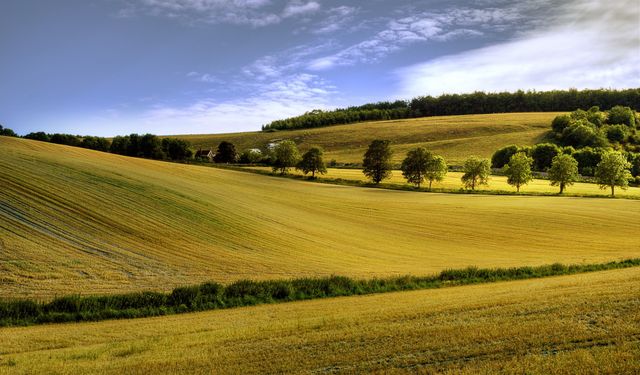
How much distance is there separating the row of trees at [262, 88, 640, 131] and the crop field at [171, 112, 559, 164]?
23990 millimetres

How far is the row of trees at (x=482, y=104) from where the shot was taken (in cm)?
16375

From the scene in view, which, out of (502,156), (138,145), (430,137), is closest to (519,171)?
(502,156)

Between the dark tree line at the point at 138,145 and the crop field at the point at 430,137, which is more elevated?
the crop field at the point at 430,137

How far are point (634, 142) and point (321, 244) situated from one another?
114 m

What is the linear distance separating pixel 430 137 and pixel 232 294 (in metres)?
119

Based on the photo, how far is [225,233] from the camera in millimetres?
31516

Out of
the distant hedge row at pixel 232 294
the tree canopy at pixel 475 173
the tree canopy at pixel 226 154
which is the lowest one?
the distant hedge row at pixel 232 294

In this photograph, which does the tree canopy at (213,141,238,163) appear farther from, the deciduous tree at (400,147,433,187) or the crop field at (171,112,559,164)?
the deciduous tree at (400,147,433,187)

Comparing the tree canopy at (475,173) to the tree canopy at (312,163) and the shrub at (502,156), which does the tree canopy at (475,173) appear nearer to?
the tree canopy at (312,163)

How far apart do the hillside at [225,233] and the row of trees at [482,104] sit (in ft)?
434

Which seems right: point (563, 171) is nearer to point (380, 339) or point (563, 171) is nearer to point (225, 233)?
point (225, 233)

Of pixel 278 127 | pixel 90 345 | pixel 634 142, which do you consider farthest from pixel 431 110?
pixel 90 345

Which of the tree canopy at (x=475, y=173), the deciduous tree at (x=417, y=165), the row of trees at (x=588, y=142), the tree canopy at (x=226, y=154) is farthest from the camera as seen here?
the tree canopy at (x=226, y=154)

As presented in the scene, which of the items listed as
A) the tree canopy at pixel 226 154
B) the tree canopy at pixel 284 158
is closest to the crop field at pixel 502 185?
the tree canopy at pixel 284 158
